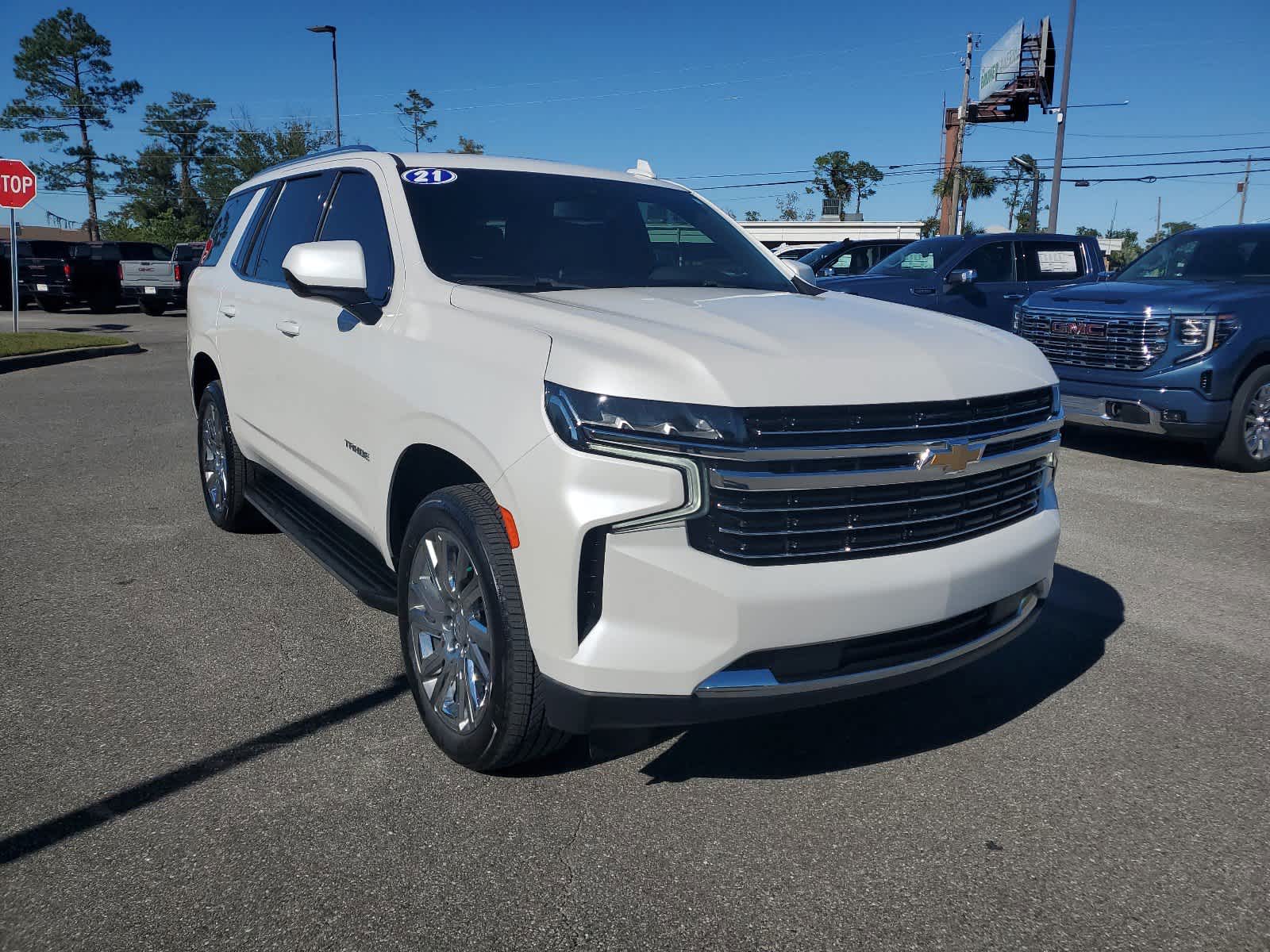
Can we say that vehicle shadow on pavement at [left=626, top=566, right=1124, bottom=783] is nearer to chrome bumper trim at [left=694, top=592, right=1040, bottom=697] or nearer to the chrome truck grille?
chrome bumper trim at [left=694, top=592, right=1040, bottom=697]

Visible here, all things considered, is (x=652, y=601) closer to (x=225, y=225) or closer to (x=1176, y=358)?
(x=225, y=225)

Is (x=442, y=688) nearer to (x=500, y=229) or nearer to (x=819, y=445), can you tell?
(x=819, y=445)

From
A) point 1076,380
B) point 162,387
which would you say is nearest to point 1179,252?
point 1076,380

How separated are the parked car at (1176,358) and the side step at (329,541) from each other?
6.14 meters

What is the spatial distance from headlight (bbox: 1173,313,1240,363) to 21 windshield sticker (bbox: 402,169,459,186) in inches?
244

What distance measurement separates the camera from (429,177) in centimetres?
402

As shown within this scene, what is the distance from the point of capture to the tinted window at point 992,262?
1212cm

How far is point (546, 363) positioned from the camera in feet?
8.98

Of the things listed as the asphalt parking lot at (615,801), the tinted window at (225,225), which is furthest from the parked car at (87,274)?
the asphalt parking lot at (615,801)

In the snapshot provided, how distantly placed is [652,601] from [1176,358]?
6.85 metres

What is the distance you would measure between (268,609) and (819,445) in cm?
299

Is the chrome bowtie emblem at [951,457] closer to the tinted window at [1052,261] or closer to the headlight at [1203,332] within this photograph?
the headlight at [1203,332]

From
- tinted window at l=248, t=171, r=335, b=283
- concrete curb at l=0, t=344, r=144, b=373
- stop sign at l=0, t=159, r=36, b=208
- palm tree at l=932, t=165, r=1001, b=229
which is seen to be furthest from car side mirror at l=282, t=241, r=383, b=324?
palm tree at l=932, t=165, r=1001, b=229

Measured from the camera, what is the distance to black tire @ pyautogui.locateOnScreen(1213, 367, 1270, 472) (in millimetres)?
7879
